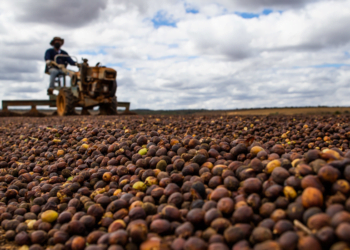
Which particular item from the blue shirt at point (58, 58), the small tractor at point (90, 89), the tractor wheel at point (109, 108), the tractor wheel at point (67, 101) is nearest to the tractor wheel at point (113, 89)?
the small tractor at point (90, 89)

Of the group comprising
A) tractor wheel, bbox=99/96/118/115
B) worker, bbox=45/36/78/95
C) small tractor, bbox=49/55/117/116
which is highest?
worker, bbox=45/36/78/95

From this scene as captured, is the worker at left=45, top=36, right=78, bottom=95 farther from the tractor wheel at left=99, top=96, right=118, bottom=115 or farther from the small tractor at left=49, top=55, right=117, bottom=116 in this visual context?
the tractor wheel at left=99, top=96, right=118, bottom=115

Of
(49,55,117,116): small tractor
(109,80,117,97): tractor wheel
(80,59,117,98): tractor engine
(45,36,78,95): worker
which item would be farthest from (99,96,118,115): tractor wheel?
(45,36,78,95): worker

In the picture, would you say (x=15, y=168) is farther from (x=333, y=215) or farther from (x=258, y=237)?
(x=333, y=215)

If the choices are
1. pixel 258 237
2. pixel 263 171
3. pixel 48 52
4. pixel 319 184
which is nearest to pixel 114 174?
pixel 263 171

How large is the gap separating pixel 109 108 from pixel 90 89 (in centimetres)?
157

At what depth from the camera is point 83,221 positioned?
87.1 inches

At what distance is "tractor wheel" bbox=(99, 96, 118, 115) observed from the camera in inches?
584

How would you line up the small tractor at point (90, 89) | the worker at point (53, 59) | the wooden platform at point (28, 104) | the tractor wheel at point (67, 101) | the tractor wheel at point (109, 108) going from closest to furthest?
1. the small tractor at point (90, 89)
2. the tractor wheel at point (67, 101)
3. the worker at point (53, 59)
4. the tractor wheel at point (109, 108)
5. the wooden platform at point (28, 104)

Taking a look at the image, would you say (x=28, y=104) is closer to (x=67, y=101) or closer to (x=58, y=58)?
(x=58, y=58)

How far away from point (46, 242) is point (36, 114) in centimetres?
1663

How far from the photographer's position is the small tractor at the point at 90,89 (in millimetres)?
13422

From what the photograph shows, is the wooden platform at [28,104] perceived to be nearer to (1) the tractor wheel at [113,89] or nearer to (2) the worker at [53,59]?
(2) the worker at [53,59]

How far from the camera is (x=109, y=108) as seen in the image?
14969 mm
